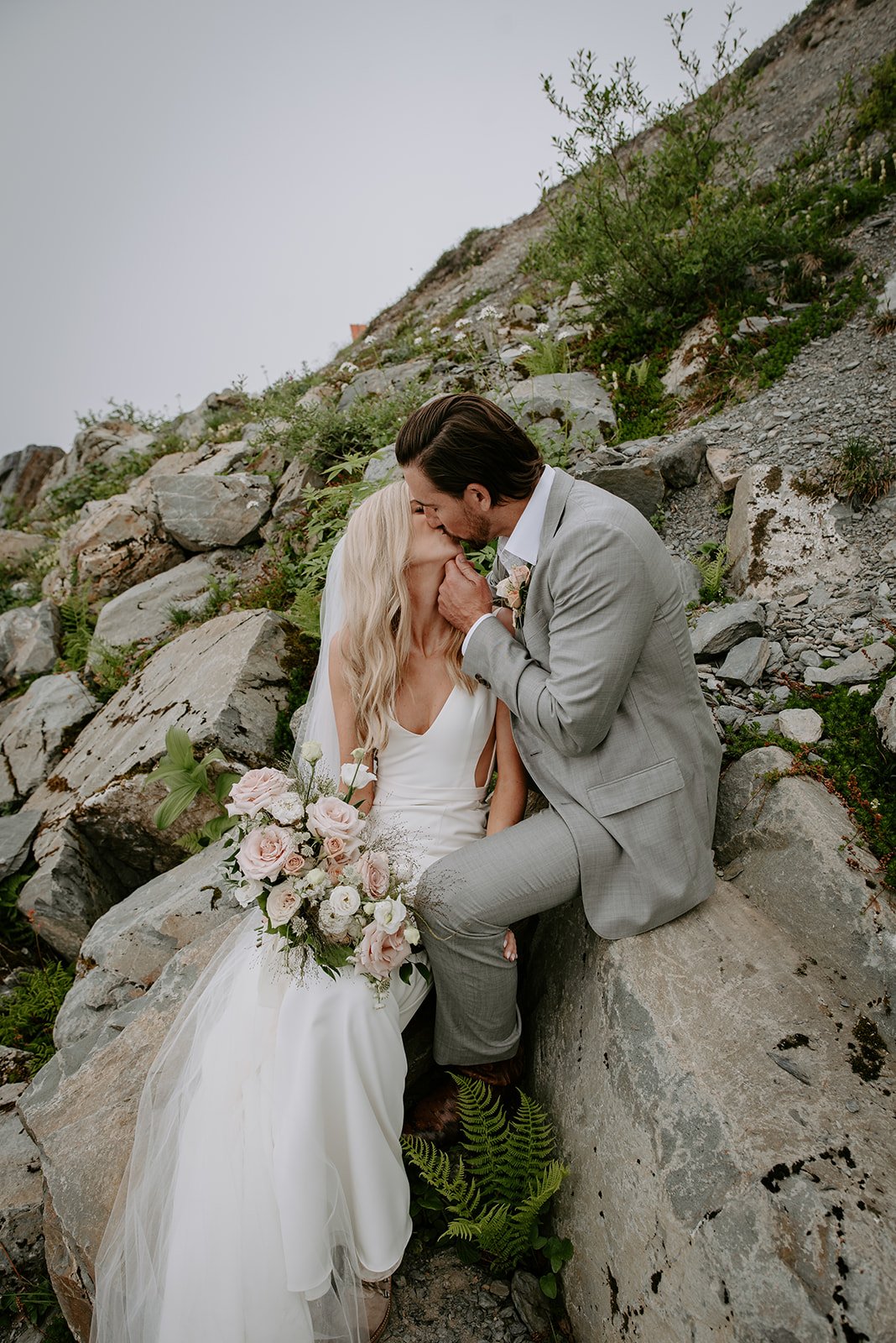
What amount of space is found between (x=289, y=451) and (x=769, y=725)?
22.6 ft

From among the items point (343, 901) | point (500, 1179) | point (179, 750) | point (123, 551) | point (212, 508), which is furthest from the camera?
point (123, 551)

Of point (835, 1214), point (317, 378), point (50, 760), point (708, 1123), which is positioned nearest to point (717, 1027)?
point (708, 1123)

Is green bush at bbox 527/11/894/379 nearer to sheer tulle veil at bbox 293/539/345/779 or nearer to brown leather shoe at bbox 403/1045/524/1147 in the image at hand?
sheer tulle veil at bbox 293/539/345/779

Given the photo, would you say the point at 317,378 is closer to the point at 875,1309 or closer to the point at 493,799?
the point at 493,799

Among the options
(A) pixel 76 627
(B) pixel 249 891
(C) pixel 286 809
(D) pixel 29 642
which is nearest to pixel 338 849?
(C) pixel 286 809

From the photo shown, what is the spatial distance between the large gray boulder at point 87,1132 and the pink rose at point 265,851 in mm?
1563

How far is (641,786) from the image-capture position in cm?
290

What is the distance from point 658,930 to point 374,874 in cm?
117

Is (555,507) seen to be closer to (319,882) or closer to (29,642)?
(319,882)

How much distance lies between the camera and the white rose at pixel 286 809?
262 centimetres

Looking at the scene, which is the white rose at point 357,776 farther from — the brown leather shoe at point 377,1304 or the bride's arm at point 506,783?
the brown leather shoe at point 377,1304

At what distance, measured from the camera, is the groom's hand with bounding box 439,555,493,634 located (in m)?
3.38

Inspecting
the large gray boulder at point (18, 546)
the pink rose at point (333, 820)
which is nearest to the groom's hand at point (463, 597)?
the pink rose at point (333, 820)

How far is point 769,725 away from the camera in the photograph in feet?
12.1
